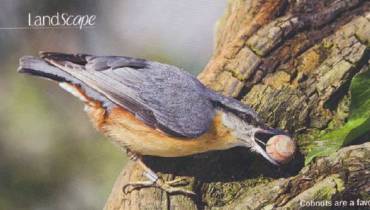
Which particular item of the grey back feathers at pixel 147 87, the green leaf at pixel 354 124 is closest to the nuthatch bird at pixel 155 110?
the grey back feathers at pixel 147 87

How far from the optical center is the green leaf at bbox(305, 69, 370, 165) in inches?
126

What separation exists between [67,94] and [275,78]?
Answer: 2.68 ft

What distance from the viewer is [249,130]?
3.13 m

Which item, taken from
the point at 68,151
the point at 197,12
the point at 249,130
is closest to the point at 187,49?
the point at 197,12

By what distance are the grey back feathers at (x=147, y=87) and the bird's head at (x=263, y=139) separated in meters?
0.05

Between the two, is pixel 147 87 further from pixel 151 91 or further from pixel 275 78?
pixel 275 78

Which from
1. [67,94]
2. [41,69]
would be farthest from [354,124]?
[41,69]

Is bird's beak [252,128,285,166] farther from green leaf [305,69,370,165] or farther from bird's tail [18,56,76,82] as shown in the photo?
bird's tail [18,56,76,82]

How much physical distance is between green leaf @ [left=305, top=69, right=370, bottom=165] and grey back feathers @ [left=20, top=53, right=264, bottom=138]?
0.31 meters

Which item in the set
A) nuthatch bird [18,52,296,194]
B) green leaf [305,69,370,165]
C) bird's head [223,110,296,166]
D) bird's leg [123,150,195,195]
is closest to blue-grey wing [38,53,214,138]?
nuthatch bird [18,52,296,194]

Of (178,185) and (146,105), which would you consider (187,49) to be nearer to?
(146,105)

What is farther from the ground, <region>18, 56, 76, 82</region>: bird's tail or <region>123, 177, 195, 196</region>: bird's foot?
<region>18, 56, 76, 82</region>: bird's tail

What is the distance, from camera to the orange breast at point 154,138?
3045 mm

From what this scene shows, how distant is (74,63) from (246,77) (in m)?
0.67
